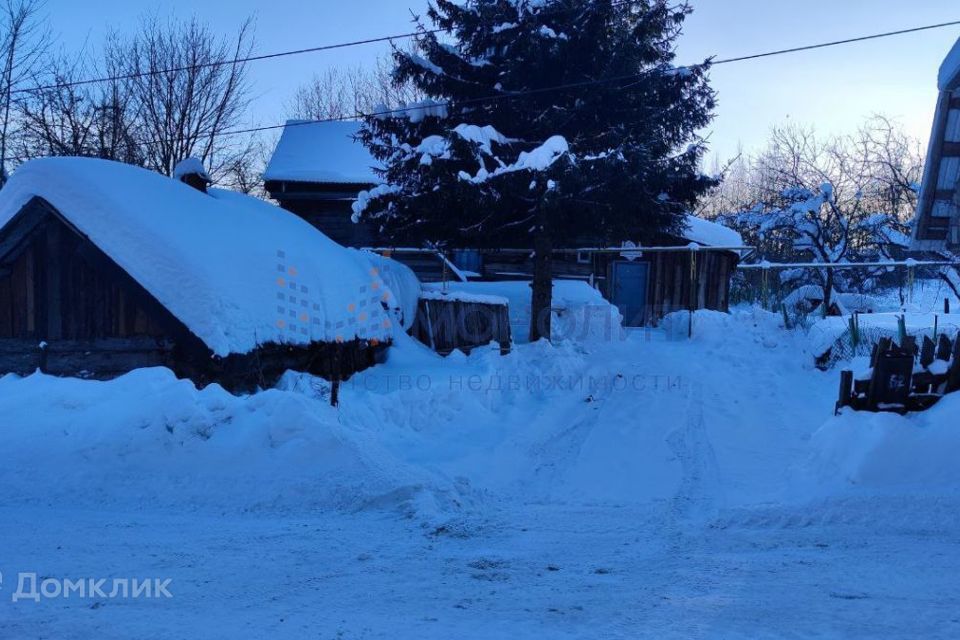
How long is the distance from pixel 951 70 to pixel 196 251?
8693 mm

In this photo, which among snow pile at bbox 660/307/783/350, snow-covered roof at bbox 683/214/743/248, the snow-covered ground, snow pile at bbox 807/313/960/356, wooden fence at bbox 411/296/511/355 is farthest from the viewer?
snow-covered roof at bbox 683/214/743/248

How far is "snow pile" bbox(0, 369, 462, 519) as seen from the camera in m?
5.11

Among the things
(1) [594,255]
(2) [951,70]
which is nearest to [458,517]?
(2) [951,70]

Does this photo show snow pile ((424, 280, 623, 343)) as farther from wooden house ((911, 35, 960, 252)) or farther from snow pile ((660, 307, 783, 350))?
wooden house ((911, 35, 960, 252))

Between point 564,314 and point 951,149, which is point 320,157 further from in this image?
point 951,149

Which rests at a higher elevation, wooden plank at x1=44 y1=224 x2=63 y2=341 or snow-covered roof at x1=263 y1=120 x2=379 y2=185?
snow-covered roof at x1=263 y1=120 x2=379 y2=185

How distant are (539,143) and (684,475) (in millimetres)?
7673

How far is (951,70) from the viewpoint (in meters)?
7.21

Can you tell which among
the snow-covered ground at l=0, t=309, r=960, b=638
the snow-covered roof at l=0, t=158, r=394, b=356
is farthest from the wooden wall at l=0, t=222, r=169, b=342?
the snow-covered ground at l=0, t=309, r=960, b=638

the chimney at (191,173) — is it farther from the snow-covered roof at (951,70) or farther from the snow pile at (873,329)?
the snow pile at (873,329)

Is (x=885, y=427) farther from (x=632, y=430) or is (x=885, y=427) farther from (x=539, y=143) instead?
(x=539, y=143)

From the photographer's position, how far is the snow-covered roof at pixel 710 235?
830 inches

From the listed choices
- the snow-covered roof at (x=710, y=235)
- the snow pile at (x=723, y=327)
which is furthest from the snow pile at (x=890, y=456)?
the snow-covered roof at (x=710, y=235)

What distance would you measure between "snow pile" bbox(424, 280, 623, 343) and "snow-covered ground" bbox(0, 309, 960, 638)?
6.01 meters
